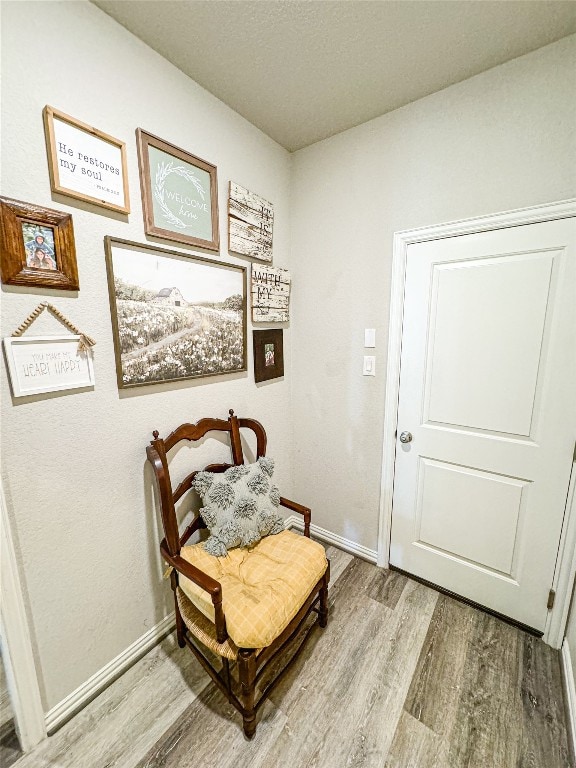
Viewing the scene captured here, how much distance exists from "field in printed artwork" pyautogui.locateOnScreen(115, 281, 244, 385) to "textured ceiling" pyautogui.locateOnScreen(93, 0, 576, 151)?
977mm

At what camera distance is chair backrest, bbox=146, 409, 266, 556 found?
130 centimetres

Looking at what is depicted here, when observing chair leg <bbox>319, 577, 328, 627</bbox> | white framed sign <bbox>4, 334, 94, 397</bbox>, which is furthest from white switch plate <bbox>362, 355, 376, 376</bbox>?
white framed sign <bbox>4, 334, 94, 397</bbox>

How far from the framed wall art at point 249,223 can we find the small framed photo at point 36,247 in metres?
0.78

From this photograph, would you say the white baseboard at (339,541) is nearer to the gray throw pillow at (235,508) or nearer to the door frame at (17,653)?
the gray throw pillow at (235,508)

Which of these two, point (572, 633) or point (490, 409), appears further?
point (490, 409)

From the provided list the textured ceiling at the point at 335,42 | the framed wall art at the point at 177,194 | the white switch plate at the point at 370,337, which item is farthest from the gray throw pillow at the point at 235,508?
the textured ceiling at the point at 335,42

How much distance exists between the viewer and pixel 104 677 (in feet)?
4.30

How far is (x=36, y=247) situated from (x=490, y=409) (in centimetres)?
199

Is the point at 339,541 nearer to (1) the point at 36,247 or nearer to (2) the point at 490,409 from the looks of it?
(2) the point at 490,409

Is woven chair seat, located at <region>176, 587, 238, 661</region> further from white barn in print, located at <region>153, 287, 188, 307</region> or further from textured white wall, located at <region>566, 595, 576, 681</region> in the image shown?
textured white wall, located at <region>566, 595, 576, 681</region>

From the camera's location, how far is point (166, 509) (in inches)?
51.6

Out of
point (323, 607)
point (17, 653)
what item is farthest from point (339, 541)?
point (17, 653)

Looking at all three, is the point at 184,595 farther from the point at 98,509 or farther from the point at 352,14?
the point at 352,14

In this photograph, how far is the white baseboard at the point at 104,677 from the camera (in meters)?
1.18
